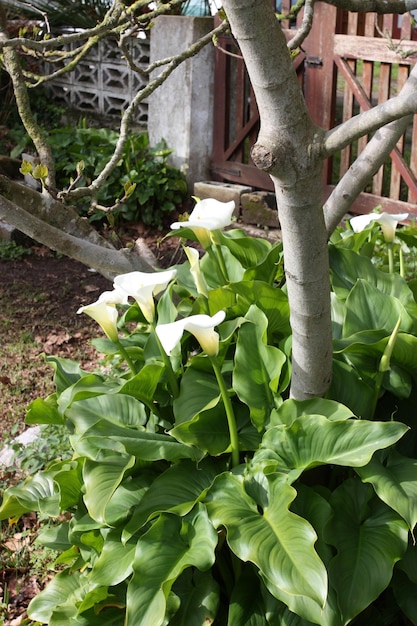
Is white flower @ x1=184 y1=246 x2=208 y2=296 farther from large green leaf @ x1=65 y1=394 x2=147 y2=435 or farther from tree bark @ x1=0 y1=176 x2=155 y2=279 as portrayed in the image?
tree bark @ x1=0 y1=176 x2=155 y2=279

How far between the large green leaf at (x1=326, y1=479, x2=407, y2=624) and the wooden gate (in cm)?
358

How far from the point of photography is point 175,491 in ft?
7.88

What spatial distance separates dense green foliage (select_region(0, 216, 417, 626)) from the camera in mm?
2166

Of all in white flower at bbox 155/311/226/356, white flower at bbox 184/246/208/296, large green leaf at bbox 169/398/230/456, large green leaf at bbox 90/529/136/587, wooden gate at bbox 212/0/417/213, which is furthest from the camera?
wooden gate at bbox 212/0/417/213

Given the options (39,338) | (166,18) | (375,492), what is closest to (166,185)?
(166,18)

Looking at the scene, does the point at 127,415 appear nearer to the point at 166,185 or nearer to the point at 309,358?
the point at 309,358

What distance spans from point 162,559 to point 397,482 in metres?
0.69

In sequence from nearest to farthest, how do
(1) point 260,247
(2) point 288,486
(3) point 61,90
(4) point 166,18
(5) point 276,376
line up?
(2) point 288,486 < (5) point 276,376 < (1) point 260,247 < (4) point 166,18 < (3) point 61,90

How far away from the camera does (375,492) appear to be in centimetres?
232

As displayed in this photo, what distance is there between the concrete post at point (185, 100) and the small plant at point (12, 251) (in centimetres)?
158

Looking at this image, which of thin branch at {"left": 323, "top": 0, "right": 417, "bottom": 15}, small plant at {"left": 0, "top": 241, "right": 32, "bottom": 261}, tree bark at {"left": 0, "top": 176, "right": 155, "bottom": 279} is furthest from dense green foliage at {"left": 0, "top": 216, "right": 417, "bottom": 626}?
small plant at {"left": 0, "top": 241, "right": 32, "bottom": 261}

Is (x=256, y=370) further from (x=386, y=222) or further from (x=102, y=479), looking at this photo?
(x=386, y=222)

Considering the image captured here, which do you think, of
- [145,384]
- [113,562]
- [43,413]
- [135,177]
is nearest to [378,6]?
[145,384]

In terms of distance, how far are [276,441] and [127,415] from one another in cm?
54
